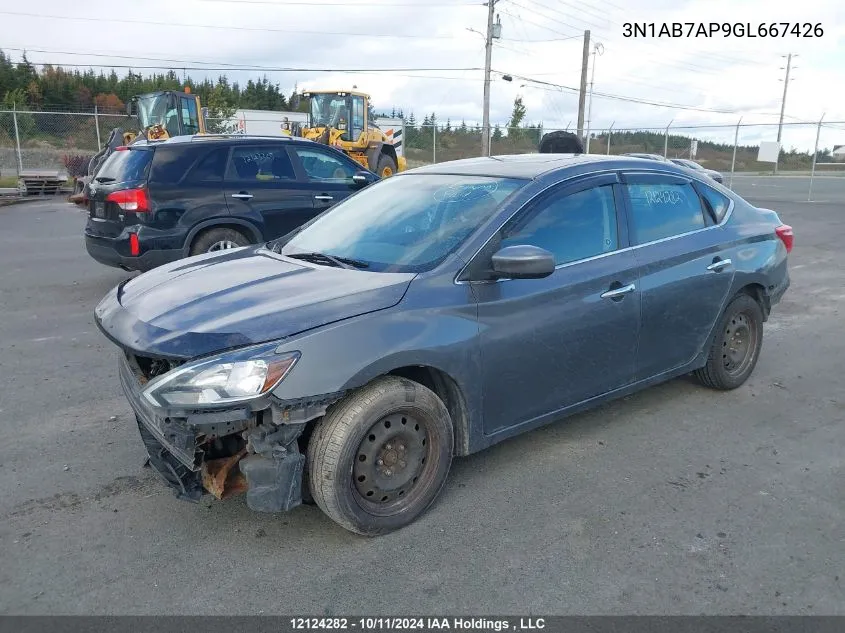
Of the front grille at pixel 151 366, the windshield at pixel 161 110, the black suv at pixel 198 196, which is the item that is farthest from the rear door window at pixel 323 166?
the windshield at pixel 161 110

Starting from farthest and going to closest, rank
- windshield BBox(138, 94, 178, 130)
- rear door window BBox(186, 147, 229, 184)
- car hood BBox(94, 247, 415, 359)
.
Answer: windshield BBox(138, 94, 178, 130) → rear door window BBox(186, 147, 229, 184) → car hood BBox(94, 247, 415, 359)

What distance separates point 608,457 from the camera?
398 cm

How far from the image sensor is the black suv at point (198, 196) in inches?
293

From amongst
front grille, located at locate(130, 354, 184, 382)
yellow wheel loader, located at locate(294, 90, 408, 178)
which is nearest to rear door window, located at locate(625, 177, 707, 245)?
front grille, located at locate(130, 354, 184, 382)

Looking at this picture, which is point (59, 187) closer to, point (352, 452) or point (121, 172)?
point (121, 172)

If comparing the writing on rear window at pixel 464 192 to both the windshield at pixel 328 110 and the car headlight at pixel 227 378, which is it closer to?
the car headlight at pixel 227 378

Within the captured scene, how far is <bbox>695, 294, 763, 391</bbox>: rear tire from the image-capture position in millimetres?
4770

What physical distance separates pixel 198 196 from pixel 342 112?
53.2ft

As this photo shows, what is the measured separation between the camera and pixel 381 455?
315 cm

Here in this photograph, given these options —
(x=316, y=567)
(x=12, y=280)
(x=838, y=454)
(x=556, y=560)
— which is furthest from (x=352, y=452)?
(x=12, y=280)

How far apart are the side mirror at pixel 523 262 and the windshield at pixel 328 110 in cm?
2073

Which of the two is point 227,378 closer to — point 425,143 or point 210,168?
point 210,168

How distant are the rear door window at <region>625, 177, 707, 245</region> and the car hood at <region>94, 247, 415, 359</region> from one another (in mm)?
1666

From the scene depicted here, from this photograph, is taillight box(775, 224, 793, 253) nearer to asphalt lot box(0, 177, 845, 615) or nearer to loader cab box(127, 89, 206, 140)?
asphalt lot box(0, 177, 845, 615)
